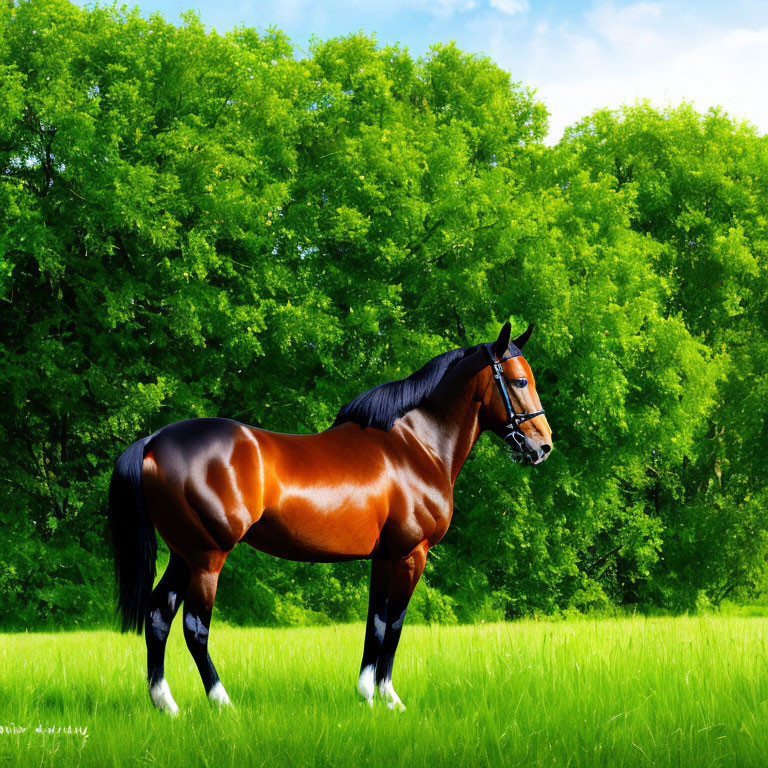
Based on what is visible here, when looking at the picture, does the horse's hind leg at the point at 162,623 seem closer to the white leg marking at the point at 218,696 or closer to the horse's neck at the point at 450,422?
the white leg marking at the point at 218,696

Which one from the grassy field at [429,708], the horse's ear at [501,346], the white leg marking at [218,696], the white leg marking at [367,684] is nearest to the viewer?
the grassy field at [429,708]

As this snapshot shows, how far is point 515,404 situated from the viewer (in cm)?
627

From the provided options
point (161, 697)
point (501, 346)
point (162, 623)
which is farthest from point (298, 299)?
point (161, 697)

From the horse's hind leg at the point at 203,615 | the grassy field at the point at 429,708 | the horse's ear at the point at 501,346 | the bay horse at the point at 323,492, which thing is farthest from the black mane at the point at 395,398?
the grassy field at the point at 429,708

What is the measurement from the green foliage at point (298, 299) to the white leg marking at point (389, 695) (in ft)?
40.7

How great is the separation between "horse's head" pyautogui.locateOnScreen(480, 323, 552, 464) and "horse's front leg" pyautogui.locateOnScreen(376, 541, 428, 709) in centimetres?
99

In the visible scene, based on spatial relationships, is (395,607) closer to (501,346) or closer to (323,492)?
(323,492)

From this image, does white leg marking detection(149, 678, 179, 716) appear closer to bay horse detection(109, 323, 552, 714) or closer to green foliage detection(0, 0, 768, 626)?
bay horse detection(109, 323, 552, 714)

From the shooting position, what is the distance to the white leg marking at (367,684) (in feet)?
18.8

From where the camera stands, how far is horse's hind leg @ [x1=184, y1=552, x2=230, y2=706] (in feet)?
17.6

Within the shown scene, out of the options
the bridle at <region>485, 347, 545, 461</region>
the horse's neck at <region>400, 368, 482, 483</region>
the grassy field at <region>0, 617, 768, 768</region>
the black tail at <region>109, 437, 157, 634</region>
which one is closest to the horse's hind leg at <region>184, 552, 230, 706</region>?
the grassy field at <region>0, 617, 768, 768</region>

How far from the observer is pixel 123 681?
22.2 feet

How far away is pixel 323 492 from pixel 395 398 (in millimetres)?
970

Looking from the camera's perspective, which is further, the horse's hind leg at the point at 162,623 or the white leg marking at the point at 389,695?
the white leg marking at the point at 389,695
